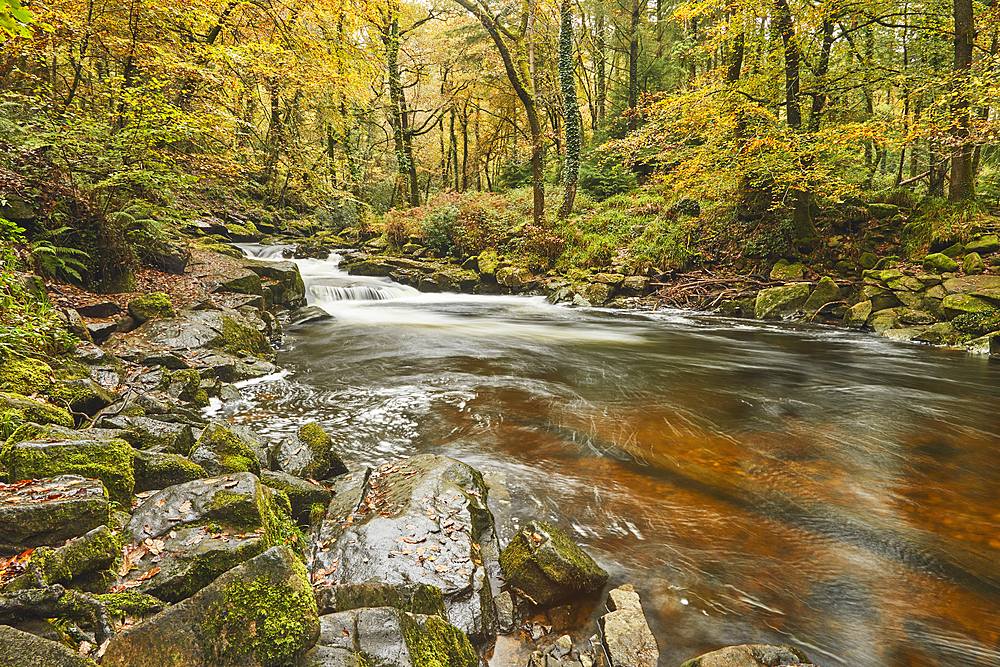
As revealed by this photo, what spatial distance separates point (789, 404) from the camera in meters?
6.45

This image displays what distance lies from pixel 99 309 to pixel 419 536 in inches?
275

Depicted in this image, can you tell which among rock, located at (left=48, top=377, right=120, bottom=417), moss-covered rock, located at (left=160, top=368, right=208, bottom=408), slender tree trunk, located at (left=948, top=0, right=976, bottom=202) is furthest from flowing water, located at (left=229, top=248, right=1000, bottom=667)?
slender tree trunk, located at (left=948, top=0, right=976, bottom=202)

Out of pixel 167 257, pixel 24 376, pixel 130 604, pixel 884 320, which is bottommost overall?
pixel 130 604

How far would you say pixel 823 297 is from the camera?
1149 centimetres

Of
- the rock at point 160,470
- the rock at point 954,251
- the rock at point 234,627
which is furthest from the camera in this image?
the rock at point 954,251

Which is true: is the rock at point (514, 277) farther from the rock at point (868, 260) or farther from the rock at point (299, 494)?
the rock at point (299, 494)

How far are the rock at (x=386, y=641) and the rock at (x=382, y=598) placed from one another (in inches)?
11.2

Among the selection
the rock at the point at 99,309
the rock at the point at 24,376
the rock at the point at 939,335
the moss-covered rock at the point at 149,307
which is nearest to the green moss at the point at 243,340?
the moss-covered rock at the point at 149,307

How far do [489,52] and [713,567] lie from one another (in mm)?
23308

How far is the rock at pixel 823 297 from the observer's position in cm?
1138

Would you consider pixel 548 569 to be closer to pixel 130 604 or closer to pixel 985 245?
pixel 130 604

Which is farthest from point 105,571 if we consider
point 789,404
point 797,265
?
point 797,265

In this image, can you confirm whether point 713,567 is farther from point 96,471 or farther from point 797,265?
point 797,265

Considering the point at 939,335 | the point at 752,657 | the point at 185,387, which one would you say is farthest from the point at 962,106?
the point at 185,387
